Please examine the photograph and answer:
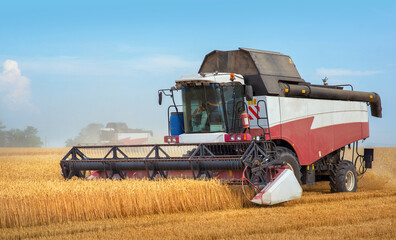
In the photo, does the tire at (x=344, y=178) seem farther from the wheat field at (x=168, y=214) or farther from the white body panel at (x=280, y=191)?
the white body panel at (x=280, y=191)

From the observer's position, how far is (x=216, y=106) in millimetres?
10438

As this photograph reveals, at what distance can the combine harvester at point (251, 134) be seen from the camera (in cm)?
927

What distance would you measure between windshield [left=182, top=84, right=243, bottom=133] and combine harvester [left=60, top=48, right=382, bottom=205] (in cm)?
2

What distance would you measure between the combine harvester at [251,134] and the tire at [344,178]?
23 mm

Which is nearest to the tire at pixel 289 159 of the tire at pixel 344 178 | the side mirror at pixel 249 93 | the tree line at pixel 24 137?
the side mirror at pixel 249 93

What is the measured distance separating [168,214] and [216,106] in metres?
2.96

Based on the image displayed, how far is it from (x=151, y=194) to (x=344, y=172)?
222 inches

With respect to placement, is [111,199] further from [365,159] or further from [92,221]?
[365,159]

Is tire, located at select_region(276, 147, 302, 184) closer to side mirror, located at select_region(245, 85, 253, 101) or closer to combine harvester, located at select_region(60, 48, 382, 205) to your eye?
combine harvester, located at select_region(60, 48, 382, 205)

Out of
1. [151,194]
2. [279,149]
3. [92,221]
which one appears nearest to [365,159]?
[279,149]

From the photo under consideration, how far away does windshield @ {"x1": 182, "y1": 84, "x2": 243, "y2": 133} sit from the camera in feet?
34.2

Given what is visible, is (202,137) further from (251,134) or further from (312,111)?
(312,111)

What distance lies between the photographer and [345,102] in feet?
42.9

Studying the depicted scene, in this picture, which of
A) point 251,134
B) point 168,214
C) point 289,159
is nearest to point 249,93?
point 251,134
